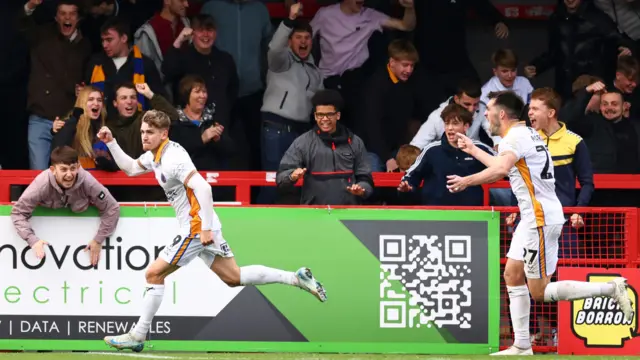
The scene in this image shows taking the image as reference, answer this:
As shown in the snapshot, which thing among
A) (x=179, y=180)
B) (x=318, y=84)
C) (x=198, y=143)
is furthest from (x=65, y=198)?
(x=318, y=84)

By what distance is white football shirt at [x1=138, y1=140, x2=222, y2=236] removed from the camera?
32.5 feet

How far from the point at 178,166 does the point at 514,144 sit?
2.46 metres

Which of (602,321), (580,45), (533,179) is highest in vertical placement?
(580,45)

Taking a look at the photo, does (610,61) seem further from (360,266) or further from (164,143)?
(164,143)

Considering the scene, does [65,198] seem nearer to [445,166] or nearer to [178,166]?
[178,166]

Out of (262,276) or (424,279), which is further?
(424,279)

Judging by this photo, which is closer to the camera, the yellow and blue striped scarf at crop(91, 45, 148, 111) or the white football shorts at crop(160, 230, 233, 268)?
the white football shorts at crop(160, 230, 233, 268)

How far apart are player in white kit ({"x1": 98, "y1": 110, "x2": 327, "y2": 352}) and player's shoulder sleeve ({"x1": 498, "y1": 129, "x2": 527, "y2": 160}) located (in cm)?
218

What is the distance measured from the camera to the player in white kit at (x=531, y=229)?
1016cm

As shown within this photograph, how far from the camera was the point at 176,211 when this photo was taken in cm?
1014

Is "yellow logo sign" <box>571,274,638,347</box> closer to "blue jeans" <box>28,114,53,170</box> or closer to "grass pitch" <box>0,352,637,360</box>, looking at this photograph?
"grass pitch" <box>0,352,637,360</box>

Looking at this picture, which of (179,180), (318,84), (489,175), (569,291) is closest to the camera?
(489,175)

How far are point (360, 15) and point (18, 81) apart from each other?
335 cm

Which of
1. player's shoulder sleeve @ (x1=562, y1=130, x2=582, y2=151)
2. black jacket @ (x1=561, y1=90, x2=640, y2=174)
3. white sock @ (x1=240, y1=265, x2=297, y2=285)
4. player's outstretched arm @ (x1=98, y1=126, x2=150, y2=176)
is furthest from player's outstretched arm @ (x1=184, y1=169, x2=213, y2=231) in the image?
black jacket @ (x1=561, y1=90, x2=640, y2=174)
